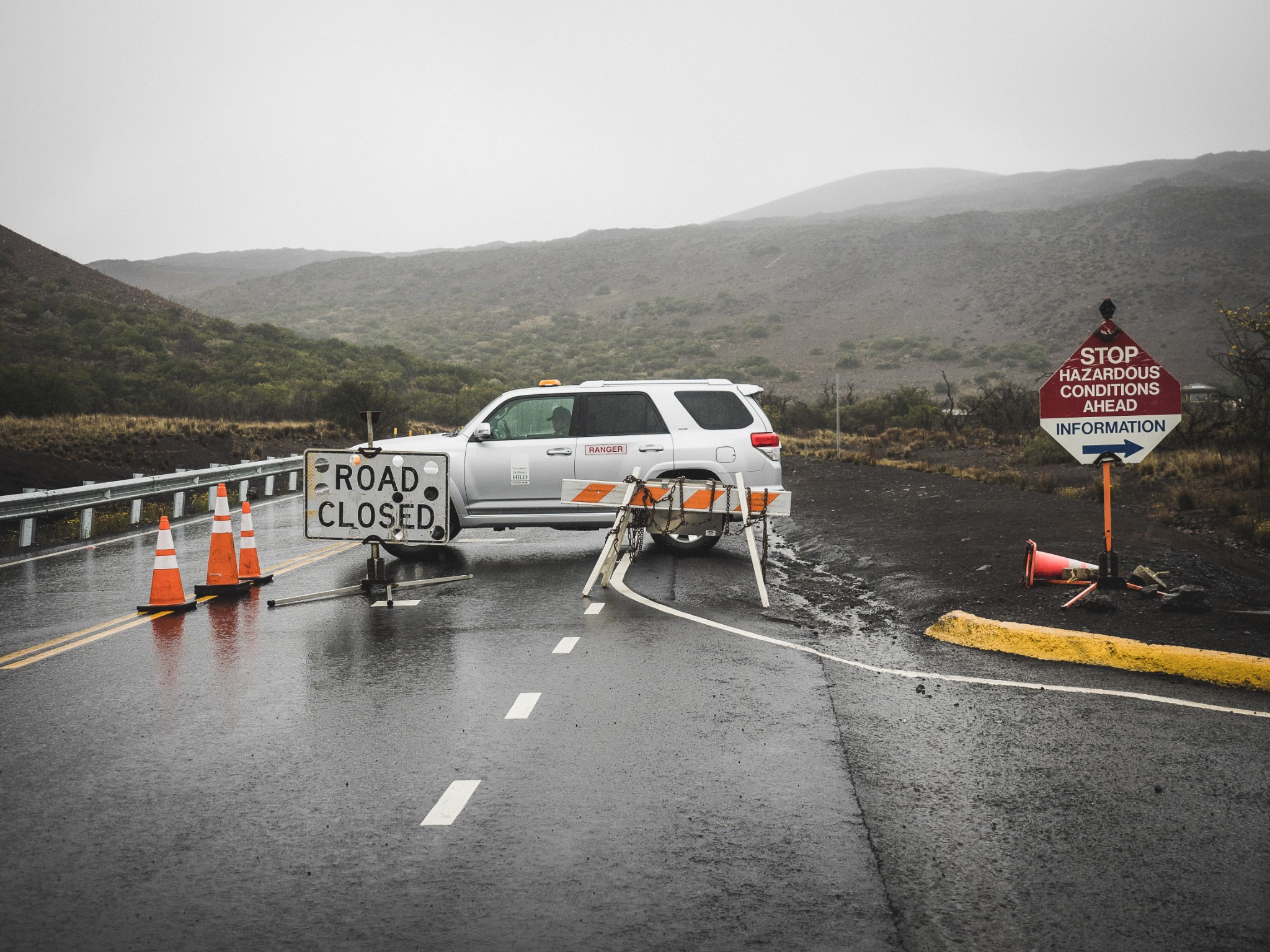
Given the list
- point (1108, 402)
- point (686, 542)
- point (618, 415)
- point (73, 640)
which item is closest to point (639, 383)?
point (618, 415)

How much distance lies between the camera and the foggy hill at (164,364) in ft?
162

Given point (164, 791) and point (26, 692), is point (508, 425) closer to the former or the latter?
point (26, 692)

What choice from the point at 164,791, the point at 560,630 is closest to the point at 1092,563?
the point at 560,630

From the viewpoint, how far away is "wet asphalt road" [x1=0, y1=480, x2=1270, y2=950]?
3801mm

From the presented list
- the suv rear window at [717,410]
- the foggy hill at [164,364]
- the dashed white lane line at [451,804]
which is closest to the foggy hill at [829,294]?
the foggy hill at [164,364]

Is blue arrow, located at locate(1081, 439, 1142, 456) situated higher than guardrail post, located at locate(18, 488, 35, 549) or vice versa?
blue arrow, located at locate(1081, 439, 1142, 456)

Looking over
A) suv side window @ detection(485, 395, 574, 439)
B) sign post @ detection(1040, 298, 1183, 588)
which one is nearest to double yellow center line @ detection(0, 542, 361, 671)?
suv side window @ detection(485, 395, 574, 439)

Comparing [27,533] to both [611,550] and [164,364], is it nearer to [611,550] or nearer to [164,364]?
[611,550]

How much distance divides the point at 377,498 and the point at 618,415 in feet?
11.2

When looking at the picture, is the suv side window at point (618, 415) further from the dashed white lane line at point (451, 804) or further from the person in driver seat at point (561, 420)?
the dashed white lane line at point (451, 804)

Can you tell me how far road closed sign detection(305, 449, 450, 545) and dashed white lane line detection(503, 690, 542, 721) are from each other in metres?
4.33

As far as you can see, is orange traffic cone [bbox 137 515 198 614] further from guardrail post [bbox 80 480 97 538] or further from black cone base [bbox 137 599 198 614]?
guardrail post [bbox 80 480 97 538]

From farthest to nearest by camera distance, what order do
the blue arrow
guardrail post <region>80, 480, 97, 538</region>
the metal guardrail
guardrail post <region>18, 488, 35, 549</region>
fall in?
guardrail post <region>80, 480, 97, 538</region> → guardrail post <region>18, 488, 35, 549</region> → the metal guardrail → the blue arrow

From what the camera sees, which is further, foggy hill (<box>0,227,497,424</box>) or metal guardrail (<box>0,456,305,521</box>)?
foggy hill (<box>0,227,497,424</box>)
